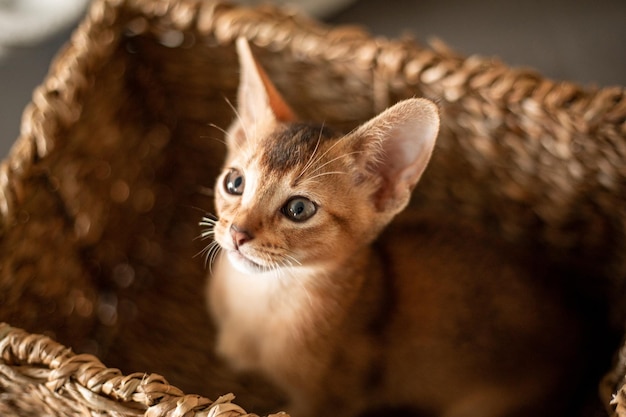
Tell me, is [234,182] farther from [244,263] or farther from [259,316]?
[259,316]

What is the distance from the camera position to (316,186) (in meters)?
1.00

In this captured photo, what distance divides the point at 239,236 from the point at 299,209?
11 cm

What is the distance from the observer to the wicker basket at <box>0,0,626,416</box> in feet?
3.59

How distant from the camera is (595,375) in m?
1.27

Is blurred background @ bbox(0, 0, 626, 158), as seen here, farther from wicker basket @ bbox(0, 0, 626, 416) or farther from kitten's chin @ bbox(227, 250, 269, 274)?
kitten's chin @ bbox(227, 250, 269, 274)

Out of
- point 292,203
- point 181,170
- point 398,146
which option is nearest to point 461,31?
point 181,170

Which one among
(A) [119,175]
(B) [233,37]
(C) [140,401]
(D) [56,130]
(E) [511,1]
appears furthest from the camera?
(E) [511,1]

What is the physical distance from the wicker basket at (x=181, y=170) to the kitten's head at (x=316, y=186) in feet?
0.76

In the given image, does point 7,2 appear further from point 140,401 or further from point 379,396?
point 379,396

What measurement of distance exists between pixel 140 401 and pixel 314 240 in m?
→ 0.35

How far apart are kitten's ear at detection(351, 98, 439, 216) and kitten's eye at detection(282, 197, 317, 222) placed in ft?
0.40

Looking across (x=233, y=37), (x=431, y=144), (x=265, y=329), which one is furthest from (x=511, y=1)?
(x=265, y=329)

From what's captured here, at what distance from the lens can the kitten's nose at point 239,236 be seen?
37.1 inches

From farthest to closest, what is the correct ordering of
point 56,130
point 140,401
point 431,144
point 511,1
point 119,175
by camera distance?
point 511,1
point 119,175
point 56,130
point 431,144
point 140,401
